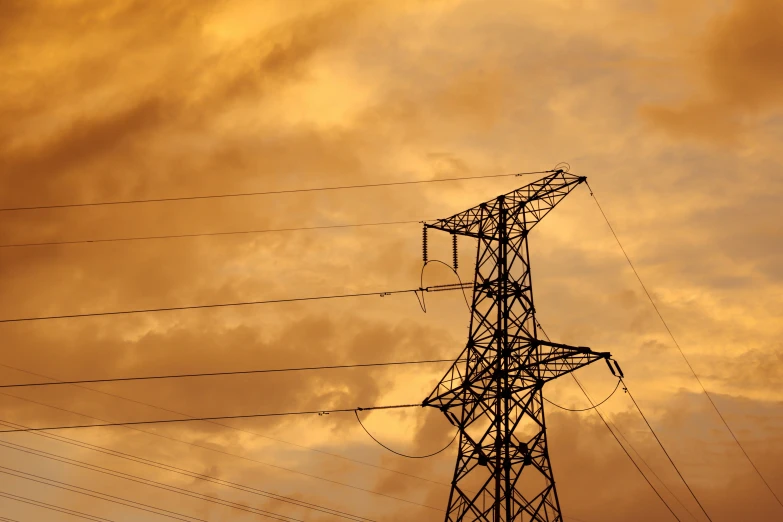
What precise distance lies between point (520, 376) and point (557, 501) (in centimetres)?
584

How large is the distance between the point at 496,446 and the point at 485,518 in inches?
128

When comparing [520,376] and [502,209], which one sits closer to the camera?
[520,376]

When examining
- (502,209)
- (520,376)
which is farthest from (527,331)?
(502,209)

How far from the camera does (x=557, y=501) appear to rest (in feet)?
174

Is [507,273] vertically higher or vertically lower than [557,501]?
higher

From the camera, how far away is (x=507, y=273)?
5781 cm

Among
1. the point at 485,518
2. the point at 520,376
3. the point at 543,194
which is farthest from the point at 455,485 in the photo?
the point at 543,194

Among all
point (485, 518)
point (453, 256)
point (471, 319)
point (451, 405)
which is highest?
point (453, 256)

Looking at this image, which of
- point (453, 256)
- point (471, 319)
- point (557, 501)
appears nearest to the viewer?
point (557, 501)

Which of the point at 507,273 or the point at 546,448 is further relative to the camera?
the point at 507,273

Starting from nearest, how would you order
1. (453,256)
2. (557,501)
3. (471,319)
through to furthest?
(557,501) < (471,319) < (453,256)

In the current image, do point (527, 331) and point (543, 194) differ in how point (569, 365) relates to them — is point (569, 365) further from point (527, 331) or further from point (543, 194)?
point (543, 194)

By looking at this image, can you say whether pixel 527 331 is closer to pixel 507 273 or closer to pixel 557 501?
pixel 507 273

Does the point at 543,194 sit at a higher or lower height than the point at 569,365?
higher
